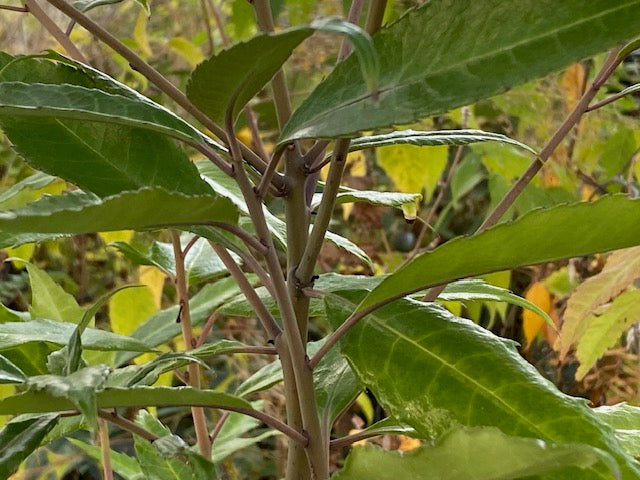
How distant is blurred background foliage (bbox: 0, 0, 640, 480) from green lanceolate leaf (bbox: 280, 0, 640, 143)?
0.55ft

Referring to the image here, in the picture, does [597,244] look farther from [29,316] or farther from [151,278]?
[151,278]

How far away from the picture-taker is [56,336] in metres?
0.38

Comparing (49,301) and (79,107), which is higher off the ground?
(79,107)

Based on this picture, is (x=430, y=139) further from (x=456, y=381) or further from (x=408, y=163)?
(x=408, y=163)

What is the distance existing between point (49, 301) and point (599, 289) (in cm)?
40

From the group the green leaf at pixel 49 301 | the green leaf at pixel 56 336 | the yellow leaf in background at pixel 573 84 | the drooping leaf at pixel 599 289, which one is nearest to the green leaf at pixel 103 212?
the green leaf at pixel 56 336

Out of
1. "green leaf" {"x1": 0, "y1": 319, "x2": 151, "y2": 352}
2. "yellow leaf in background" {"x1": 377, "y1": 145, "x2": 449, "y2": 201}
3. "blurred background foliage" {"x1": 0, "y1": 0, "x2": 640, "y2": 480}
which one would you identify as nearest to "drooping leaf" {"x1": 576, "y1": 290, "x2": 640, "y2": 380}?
"blurred background foliage" {"x1": 0, "y1": 0, "x2": 640, "y2": 480}

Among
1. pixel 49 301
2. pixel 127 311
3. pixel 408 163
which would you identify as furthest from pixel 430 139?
pixel 408 163

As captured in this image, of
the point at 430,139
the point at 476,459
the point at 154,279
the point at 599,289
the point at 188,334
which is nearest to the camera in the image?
the point at 476,459

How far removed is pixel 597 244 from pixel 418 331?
73 millimetres

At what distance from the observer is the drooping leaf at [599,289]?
58cm

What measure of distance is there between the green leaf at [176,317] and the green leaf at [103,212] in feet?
0.80

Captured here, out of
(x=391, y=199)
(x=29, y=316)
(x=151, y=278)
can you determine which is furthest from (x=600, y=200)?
(x=151, y=278)

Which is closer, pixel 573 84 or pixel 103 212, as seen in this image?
pixel 103 212
